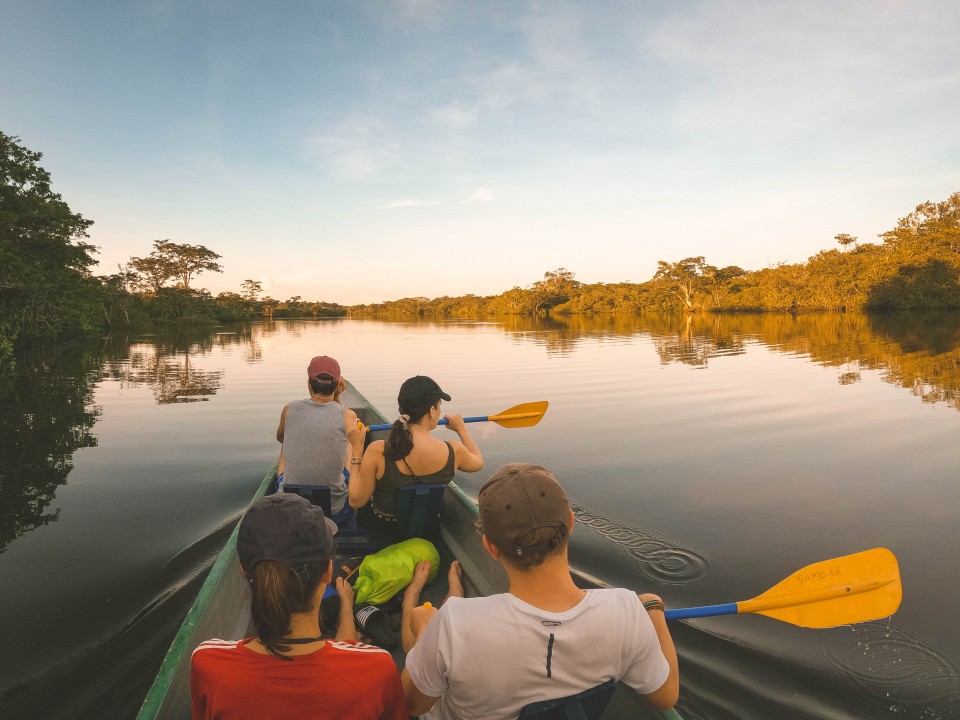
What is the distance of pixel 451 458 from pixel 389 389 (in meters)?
11.1

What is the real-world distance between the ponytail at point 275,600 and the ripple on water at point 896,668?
10.5 feet

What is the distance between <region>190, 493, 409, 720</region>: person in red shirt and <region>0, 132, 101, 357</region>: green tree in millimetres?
20300

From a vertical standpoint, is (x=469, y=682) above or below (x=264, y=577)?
below

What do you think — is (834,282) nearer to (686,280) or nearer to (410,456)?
(686,280)

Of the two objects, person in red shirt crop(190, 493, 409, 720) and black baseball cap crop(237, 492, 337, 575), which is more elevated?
black baseball cap crop(237, 492, 337, 575)

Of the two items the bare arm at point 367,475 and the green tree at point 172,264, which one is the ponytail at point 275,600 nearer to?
the bare arm at point 367,475

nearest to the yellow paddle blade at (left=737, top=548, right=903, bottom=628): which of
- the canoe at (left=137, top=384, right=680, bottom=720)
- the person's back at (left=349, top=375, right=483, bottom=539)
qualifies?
the canoe at (left=137, top=384, right=680, bottom=720)

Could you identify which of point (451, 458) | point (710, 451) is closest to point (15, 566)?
point (451, 458)

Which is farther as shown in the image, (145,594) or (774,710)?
(145,594)

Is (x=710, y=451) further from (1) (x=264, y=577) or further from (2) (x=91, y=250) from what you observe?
(2) (x=91, y=250)

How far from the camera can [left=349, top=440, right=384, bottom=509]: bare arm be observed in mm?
2969

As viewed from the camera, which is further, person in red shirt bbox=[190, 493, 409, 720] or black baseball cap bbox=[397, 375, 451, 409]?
black baseball cap bbox=[397, 375, 451, 409]

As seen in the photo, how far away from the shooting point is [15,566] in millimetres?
4480

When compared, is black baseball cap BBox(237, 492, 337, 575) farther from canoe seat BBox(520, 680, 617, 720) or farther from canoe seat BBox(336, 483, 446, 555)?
canoe seat BBox(336, 483, 446, 555)
